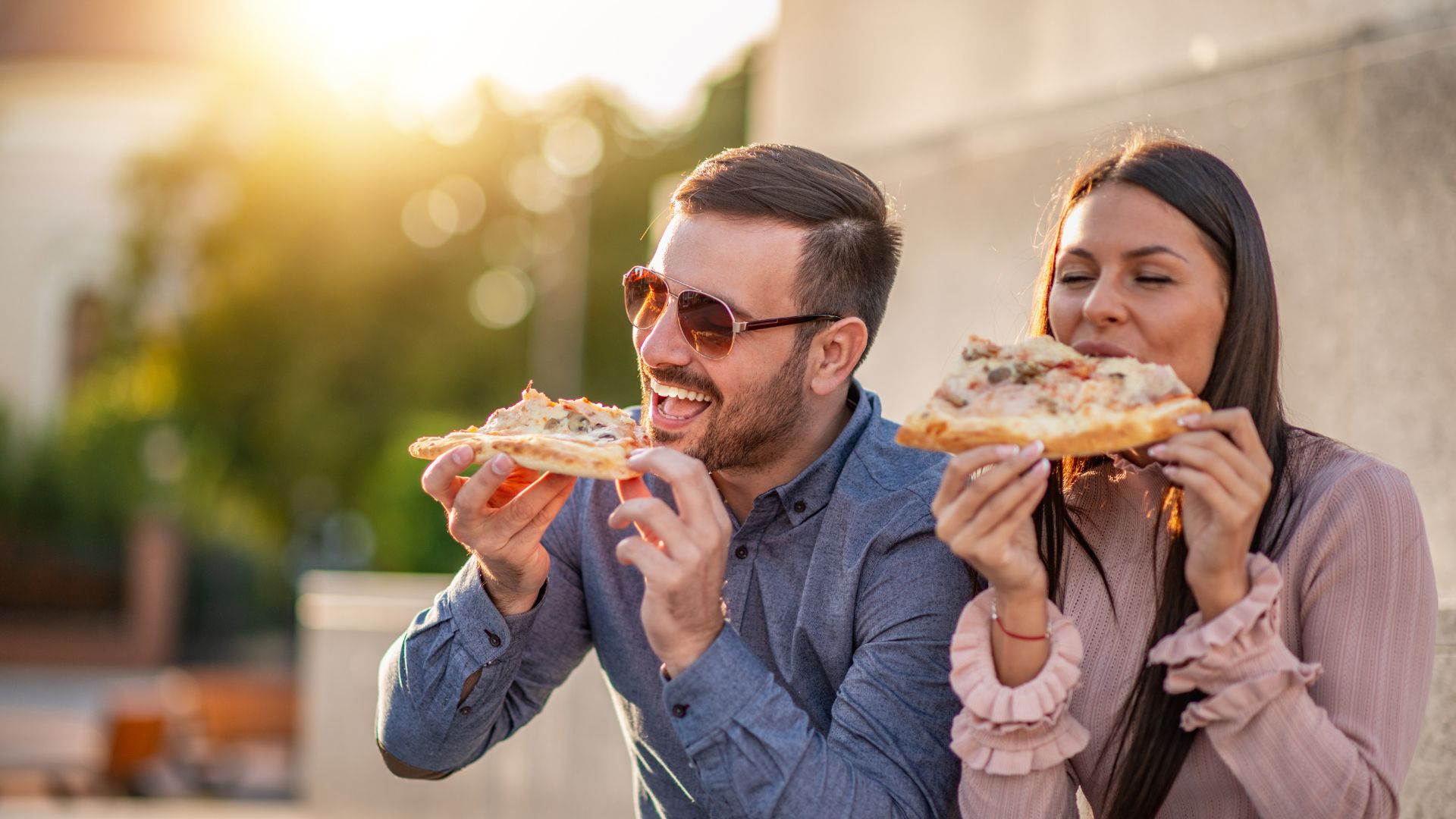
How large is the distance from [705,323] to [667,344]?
11cm

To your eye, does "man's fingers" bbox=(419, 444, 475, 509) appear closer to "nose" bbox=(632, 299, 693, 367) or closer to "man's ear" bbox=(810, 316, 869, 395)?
"nose" bbox=(632, 299, 693, 367)

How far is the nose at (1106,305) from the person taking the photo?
308cm

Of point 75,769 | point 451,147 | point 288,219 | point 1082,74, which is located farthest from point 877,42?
point 451,147

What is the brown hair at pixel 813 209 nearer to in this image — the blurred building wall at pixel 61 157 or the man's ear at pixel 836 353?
the man's ear at pixel 836 353

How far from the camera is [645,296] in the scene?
12.0ft

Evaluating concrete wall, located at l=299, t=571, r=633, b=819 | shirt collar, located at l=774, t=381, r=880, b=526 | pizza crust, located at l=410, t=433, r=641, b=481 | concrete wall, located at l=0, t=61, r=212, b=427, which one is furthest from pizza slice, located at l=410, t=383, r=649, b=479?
concrete wall, located at l=0, t=61, r=212, b=427

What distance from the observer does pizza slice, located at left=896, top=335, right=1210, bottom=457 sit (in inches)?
112

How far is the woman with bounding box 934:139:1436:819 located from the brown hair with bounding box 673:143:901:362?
564mm

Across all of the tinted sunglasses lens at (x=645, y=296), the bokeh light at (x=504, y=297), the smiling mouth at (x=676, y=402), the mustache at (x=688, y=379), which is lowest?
the bokeh light at (x=504, y=297)

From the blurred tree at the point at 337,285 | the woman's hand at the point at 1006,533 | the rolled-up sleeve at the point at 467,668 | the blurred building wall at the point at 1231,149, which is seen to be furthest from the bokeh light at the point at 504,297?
the woman's hand at the point at 1006,533

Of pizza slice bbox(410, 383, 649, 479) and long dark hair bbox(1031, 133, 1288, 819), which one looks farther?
pizza slice bbox(410, 383, 649, 479)

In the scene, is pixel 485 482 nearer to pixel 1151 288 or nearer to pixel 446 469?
pixel 446 469

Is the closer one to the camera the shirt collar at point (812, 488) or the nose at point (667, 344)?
the nose at point (667, 344)

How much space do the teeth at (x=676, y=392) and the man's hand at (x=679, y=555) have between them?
44cm
